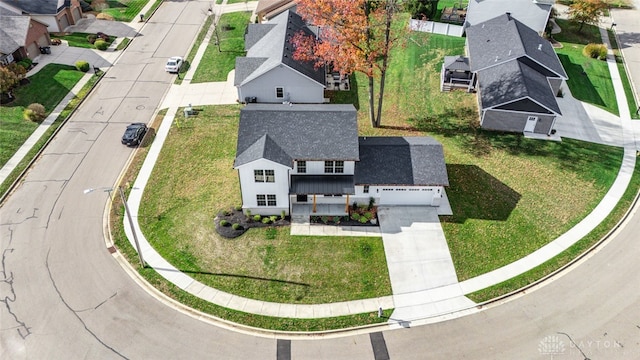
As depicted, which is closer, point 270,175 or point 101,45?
point 270,175

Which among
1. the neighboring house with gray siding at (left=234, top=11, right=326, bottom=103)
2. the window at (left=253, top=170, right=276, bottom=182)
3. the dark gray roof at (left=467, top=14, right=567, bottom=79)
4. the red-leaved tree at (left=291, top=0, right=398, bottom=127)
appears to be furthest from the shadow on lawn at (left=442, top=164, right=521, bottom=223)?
the neighboring house with gray siding at (left=234, top=11, right=326, bottom=103)

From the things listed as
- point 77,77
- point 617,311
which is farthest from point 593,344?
point 77,77

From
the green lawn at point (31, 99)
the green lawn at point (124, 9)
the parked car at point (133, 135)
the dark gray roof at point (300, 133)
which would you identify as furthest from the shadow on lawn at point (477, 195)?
the green lawn at point (124, 9)

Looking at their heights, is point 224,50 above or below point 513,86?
below

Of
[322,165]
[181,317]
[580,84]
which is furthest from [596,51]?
[181,317]

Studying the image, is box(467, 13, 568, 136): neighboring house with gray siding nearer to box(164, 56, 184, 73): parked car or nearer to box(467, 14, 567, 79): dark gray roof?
box(467, 14, 567, 79): dark gray roof

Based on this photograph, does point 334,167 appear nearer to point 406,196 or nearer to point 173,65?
point 406,196

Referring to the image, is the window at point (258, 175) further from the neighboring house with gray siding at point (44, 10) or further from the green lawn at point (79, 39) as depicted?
the neighboring house with gray siding at point (44, 10)
